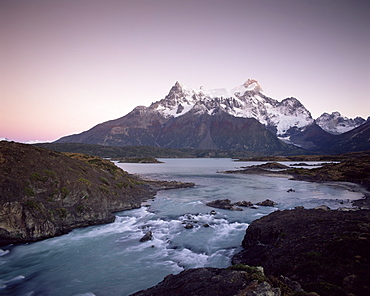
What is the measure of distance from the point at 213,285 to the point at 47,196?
32613 mm

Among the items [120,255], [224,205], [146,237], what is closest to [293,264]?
[120,255]

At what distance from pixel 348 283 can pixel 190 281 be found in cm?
882

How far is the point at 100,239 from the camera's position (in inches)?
1244

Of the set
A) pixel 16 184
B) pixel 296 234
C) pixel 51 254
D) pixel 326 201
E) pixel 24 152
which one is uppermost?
pixel 24 152

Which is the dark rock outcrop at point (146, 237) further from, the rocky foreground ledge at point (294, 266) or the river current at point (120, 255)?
the rocky foreground ledge at point (294, 266)

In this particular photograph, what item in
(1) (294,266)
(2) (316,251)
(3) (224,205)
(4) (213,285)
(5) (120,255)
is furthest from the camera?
(3) (224,205)

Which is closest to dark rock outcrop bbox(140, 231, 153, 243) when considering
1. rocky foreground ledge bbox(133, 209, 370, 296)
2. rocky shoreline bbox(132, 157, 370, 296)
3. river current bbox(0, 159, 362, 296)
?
river current bbox(0, 159, 362, 296)

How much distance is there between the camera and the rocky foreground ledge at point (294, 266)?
11.7 metres

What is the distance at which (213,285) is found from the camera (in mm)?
12148

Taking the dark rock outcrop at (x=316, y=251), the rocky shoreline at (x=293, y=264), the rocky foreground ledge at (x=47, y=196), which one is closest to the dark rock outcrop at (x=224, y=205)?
the rocky shoreline at (x=293, y=264)

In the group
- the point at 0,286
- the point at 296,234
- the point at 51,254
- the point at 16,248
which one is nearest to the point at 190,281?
the point at 296,234

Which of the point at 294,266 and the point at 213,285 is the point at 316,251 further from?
the point at 213,285

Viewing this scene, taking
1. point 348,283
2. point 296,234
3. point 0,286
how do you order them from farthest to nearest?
point 296,234 → point 0,286 → point 348,283

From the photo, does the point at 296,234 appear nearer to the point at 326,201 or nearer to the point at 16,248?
the point at 16,248
